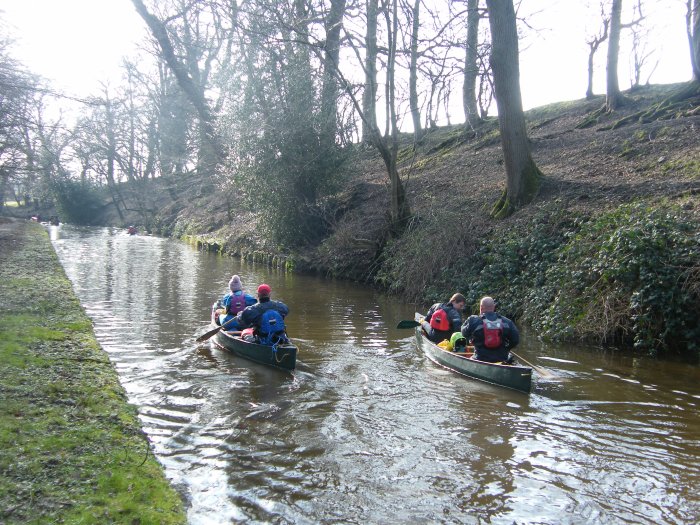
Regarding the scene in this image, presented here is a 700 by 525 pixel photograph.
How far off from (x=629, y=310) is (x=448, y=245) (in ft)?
19.1

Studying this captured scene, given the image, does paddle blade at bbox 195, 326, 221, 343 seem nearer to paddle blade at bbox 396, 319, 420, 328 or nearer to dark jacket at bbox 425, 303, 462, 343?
paddle blade at bbox 396, 319, 420, 328

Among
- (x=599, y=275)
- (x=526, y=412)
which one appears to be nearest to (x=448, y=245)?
(x=599, y=275)

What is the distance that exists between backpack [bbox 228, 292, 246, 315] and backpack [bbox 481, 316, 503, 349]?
5.08m

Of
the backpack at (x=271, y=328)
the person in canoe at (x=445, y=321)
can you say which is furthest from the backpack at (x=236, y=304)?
the person in canoe at (x=445, y=321)

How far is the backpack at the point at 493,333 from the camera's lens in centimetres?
923

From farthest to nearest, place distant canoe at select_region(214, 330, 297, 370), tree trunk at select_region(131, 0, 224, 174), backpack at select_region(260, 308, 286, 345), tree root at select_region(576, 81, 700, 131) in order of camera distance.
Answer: tree trunk at select_region(131, 0, 224, 174) < tree root at select_region(576, 81, 700, 131) < backpack at select_region(260, 308, 286, 345) < distant canoe at select_region(214, 330, 297, 370)

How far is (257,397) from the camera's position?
8242mm

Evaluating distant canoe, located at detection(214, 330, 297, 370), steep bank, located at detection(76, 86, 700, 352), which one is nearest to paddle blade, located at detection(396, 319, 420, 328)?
steep bank, located at detection(76, 86, 700, 352)

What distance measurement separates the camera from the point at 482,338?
932 cm

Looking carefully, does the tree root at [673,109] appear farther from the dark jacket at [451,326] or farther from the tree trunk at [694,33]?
the dark jacket at [451,326]

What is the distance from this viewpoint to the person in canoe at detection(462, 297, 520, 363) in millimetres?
9227

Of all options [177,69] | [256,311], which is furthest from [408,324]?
[177,69]

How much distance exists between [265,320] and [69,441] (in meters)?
5.20

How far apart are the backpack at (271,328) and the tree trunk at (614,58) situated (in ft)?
57.5
